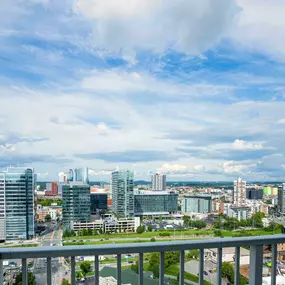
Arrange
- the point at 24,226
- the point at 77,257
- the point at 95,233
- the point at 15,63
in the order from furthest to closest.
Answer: the point at 95,233 < the point at 24,226 < the point at 15,63 < the point at 77,257

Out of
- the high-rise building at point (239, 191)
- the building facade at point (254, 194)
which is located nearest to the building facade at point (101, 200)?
the high-rise building at point (239, 191)

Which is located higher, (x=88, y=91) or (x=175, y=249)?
(x=88, y=91)

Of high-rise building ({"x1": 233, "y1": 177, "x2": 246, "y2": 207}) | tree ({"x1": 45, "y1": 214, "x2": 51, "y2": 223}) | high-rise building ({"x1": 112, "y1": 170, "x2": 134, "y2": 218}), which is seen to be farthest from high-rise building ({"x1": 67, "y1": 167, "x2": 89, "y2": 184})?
high-rise building ({"x1": 233, "y1": 177, "x2": 246, "y2": 207})

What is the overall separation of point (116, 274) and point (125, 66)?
6.67m

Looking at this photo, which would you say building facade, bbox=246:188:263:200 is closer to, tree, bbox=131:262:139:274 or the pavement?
the pavement

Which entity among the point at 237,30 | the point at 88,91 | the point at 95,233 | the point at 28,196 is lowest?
the point at 95,233

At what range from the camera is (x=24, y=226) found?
50.2 ft

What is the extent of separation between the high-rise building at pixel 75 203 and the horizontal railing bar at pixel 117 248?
63.8 feet

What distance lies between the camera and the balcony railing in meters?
1.01

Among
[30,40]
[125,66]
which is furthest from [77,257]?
[125,66]

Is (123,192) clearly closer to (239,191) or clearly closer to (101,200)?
(101,200)

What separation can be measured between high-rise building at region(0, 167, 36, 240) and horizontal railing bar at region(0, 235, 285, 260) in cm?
1532

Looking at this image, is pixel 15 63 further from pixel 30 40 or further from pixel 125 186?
pixel 125 186

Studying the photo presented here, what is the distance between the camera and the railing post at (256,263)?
121 centimetres
